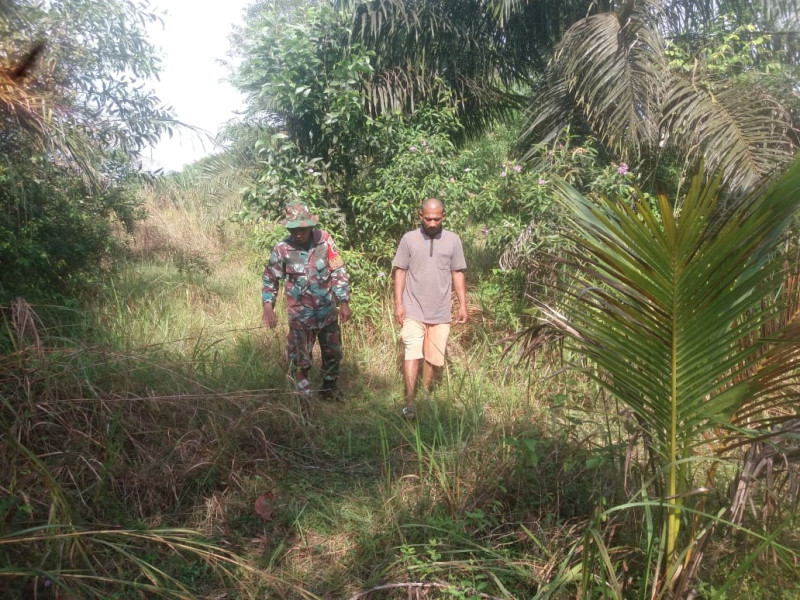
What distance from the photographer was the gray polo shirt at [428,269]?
4.64 m

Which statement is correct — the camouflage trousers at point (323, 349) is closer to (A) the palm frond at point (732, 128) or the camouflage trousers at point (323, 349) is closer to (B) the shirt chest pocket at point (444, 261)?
(B) the shirt chest pocket at point (444, 261)

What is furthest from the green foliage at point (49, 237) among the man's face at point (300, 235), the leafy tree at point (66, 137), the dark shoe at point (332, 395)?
the dark shoe at point (332, 395)

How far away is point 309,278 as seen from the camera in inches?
186

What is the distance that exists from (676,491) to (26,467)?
2742mm

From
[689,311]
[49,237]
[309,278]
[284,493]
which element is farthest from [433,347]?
[49,237]

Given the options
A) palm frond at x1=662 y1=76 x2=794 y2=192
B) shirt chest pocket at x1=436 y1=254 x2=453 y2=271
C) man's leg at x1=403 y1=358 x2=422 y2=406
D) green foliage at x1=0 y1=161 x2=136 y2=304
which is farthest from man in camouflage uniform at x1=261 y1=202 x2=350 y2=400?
palm frond at x1=662 y1=76 x2=794 y2=192

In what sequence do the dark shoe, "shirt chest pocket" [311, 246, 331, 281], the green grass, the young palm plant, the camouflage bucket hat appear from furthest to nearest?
the dark shoe
"shirt chest pocket" [311, 246, 331, 281]
the camouflage bucket hat
the green grass
the young palm plant

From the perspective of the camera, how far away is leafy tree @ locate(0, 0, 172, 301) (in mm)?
3711

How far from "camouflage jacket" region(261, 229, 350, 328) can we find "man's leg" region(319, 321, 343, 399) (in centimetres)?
10

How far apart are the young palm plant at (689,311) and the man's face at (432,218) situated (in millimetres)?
2589

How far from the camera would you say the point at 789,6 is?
6.22 meters

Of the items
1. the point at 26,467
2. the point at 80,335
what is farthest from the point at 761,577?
the point at 80,335

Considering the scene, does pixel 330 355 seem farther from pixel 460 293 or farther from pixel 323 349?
pixel 460 293

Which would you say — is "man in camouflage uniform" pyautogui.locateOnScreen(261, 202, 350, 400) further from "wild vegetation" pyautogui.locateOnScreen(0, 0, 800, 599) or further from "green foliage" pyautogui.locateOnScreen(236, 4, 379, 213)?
"green foliage" pyautogui.locateOnScreen(236, 4, 379, 213)
